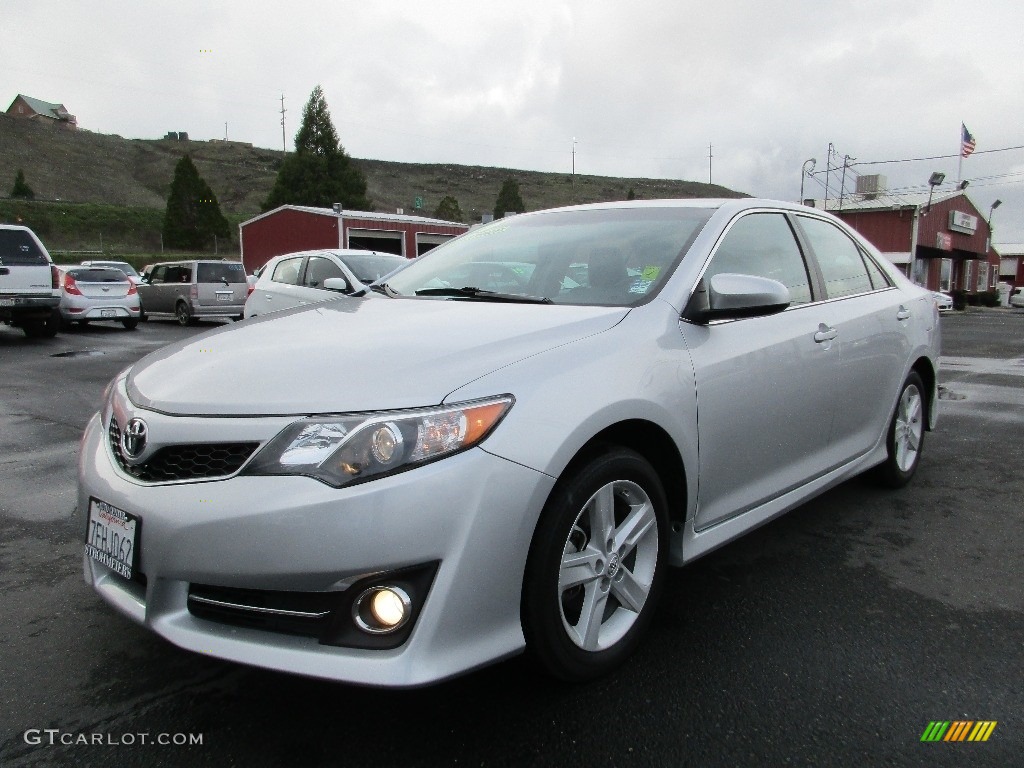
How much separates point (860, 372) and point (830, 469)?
0.50 meters

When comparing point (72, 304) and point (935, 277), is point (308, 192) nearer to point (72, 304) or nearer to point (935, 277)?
point (935, 277)

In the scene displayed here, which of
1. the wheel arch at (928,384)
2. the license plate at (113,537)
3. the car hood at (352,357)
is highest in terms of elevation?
the car hood at (352,357)

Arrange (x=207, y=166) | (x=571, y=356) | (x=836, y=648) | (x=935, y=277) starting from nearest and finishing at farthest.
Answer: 1. (x=571, y=356)
2. (x=836, y=648)
3. (x=935, y=277)
4. (x=207, y=166)

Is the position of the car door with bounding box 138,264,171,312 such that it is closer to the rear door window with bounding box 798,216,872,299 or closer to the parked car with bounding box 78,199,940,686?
the parked car with bounding box 78,199,940,686

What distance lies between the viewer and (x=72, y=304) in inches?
610

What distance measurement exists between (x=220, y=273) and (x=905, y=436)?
17.2m

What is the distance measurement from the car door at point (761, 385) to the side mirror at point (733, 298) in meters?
0.06

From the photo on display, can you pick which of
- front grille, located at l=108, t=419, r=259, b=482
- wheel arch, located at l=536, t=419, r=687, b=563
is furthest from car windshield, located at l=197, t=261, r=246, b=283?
wheel arch, located at l=536, t=419, r=687, b=563

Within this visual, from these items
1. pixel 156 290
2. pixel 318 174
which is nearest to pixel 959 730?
pixel 156 290

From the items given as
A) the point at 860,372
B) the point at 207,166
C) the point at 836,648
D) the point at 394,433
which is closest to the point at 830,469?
the point at 860,372

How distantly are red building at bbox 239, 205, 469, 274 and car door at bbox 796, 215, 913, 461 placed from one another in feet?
101

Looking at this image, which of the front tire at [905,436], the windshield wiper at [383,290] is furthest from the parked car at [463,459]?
the front tire at [905,436]

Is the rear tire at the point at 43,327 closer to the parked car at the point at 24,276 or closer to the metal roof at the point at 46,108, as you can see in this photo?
the parked car at the point at 24,276

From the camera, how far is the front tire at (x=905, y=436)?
418 cm
